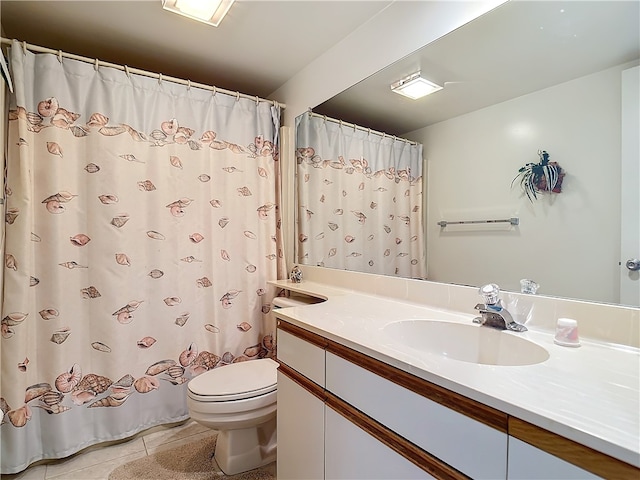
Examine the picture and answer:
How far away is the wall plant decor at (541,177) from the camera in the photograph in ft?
3.54

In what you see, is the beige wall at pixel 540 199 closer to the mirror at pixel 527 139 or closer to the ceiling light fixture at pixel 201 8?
the mirror at pixel 527 139

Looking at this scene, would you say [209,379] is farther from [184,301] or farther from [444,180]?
[444,180]

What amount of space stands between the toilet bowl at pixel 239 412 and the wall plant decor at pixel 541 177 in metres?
1.37

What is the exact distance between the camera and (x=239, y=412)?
4.88 feet

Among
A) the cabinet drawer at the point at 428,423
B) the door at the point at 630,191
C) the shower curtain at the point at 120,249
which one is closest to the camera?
the cabinet drawer at the point at 428,423

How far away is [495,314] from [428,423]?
473 millimetres

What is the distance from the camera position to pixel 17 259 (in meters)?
1.55

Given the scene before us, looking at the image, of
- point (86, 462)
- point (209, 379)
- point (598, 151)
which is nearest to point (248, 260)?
point (209, 379)

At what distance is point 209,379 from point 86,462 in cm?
77

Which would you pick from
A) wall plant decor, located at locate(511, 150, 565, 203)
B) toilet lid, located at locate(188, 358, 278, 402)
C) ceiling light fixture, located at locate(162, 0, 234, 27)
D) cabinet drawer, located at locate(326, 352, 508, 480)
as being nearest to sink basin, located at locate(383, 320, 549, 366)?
cabinet drawer, located at locate(326, 352, 508, 480)

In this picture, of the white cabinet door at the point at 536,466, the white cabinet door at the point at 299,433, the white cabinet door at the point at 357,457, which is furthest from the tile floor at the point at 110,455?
the white cabinet door at the point at 536,466

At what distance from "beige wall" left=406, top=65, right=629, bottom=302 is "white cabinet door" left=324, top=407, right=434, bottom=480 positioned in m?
0.72

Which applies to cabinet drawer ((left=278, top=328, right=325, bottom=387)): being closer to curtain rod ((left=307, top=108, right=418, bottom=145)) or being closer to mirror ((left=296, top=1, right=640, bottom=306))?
mirror ((left=296, top=1, right=640, bottom=306))

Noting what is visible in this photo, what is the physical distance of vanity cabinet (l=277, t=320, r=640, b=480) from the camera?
22.2 inches
